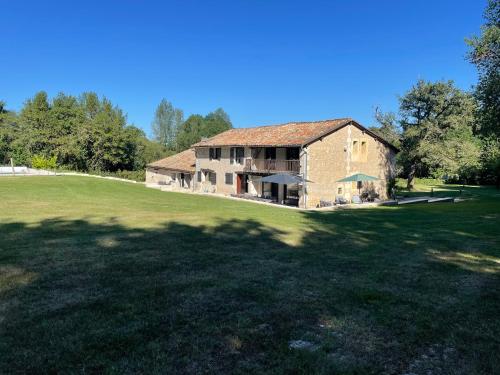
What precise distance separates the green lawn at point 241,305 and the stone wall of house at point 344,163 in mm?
20444

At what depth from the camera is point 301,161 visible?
103 feet

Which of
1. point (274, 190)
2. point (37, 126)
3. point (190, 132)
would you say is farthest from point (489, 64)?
point (190, 132)

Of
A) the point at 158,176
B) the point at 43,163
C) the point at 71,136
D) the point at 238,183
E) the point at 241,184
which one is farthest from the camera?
the point at 71,136

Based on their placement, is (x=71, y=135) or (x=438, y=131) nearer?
(x=438, y=131)

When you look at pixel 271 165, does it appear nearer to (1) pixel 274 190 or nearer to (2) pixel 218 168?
(1) pixel 274 190

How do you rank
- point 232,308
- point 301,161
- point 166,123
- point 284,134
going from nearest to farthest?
point 232,308
point 301,161
point 284,134
point 166,123

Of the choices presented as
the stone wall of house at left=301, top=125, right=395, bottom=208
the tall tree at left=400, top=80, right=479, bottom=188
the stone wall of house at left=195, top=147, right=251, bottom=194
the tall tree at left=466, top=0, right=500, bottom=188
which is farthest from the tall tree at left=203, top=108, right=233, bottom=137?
the tall tree at left=466, top=0, right=500, bottom=188

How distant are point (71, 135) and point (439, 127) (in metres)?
52.8

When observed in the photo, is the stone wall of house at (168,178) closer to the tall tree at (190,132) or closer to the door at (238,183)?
the door at (238,183)

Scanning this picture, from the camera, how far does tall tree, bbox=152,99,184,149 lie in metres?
101

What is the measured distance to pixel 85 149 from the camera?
6059cm

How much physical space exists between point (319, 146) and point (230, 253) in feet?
77.9

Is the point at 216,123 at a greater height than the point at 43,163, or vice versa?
the point at 216,123

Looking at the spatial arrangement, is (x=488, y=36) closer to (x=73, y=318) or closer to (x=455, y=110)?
(x=73, y=318)
